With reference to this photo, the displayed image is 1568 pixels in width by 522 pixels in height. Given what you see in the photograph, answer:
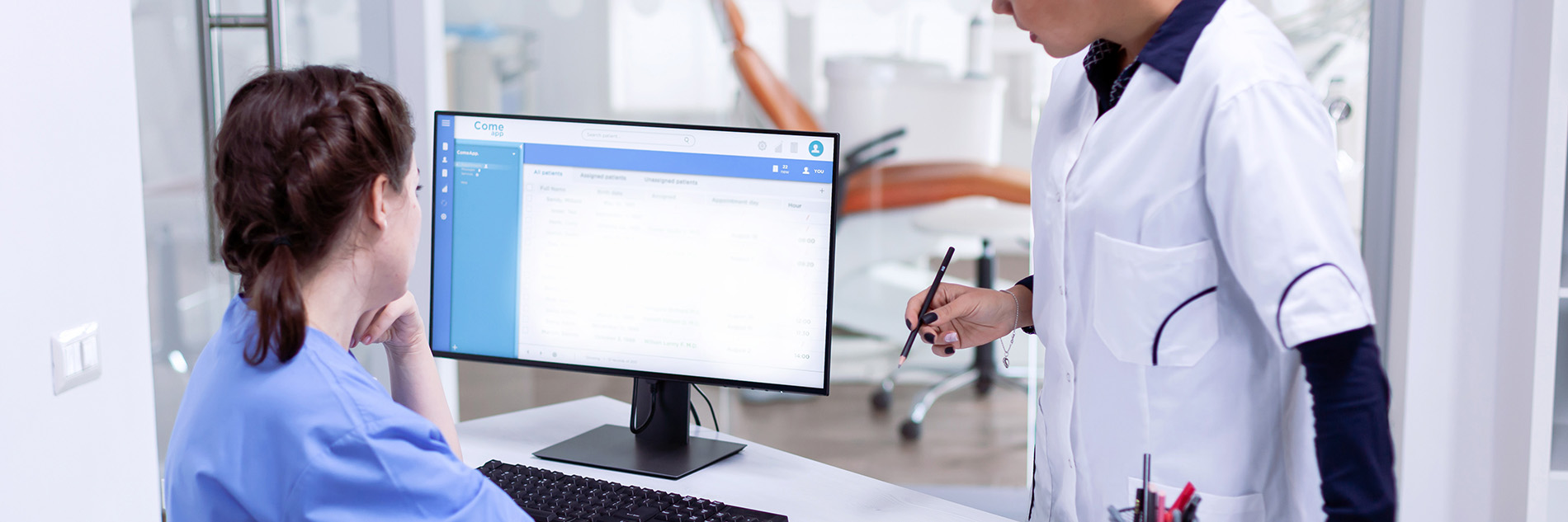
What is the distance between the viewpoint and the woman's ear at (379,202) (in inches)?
35.5

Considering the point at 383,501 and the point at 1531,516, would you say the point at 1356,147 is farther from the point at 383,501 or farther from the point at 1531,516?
the point at 383,501

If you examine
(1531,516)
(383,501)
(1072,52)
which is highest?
(1072,52)

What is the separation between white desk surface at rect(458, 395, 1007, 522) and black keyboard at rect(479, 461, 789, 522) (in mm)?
78

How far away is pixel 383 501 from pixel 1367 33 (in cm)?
257

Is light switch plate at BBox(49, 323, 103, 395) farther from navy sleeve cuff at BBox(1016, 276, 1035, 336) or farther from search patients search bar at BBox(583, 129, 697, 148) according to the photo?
navy sleeve cuff at BBox(1016, 276, 1035, 336)

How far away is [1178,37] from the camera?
3.65 ft

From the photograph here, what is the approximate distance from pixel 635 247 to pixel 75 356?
776 mm

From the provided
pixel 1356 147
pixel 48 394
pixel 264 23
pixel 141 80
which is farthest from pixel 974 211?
pixel 48 394

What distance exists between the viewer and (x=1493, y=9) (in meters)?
2.03

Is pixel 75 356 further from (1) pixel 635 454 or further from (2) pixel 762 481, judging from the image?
(2) pixel 762 481

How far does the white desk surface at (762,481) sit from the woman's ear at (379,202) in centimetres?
49

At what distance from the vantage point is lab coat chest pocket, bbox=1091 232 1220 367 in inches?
43.4

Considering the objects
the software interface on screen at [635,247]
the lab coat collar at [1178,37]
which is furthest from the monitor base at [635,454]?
the lab coat collar at [1178,37]

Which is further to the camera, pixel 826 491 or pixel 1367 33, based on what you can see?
pixel 1367 33
